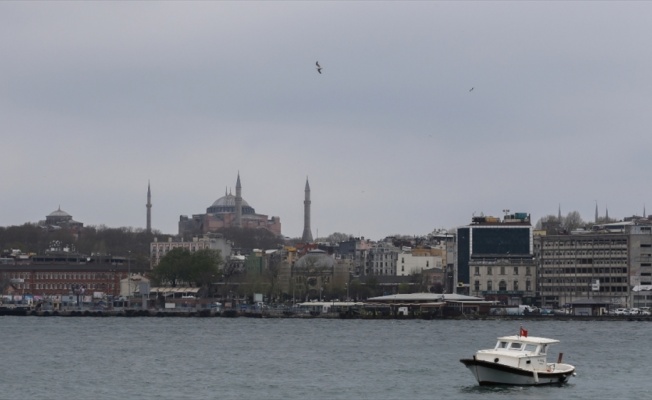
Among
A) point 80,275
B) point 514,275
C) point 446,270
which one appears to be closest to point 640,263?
point 514,275

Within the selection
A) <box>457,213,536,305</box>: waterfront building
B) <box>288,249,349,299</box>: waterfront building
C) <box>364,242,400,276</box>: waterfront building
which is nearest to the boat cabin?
<box>457,213,536,305</box>: waterfront building

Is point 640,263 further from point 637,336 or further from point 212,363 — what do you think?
point 212,363

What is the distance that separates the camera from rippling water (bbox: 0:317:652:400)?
46219 mm

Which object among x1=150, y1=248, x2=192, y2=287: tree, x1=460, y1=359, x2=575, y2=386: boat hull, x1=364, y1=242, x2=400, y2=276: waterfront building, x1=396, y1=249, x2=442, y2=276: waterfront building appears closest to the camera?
x1=460, y1=359, x2=575, y2=386: boat hull

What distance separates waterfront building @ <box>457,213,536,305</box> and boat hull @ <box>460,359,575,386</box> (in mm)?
87253

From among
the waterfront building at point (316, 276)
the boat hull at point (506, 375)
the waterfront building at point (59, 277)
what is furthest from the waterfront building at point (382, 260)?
the boat hull at point (506, 375)

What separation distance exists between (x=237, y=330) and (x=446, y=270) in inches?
2409

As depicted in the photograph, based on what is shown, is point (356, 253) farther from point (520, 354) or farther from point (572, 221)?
point (520, 354)

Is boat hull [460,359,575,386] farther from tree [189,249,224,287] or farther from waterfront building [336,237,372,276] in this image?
waterfront building [336,237,372,276]

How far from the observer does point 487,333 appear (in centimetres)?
8588

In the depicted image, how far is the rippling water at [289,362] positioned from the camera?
1820 inches

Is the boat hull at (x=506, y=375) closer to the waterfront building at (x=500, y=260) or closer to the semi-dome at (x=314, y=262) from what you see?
the waterfront building at (x=500, y=260)

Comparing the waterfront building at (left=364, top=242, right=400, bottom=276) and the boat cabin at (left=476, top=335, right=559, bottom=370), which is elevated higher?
the waterfront building at (left=364, top=242, right=400, bottom=276)

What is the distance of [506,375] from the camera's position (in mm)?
45531
